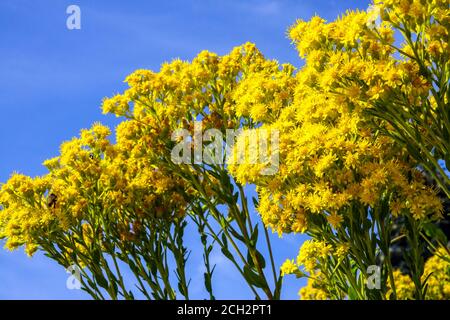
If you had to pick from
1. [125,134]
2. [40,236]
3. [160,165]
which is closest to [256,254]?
[160,165]

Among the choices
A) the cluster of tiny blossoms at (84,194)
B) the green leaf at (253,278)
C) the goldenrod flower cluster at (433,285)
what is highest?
the cluster of tiny blossoms at (84,194)

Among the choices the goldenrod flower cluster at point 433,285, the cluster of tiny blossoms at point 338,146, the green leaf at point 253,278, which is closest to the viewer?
the cluster of tiny blossoms at point 338,146

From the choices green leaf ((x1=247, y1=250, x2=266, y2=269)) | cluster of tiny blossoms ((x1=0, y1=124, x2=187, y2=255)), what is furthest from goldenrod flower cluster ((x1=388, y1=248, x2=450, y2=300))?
cluster of tiny blossoms ((x1=0, y1=124, x2=187, y2=255))

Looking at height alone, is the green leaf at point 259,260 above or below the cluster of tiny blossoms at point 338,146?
below

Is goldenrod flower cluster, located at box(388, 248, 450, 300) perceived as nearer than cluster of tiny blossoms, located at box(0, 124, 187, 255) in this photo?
No

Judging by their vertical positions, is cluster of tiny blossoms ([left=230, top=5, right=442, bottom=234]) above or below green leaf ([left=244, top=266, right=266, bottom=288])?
above

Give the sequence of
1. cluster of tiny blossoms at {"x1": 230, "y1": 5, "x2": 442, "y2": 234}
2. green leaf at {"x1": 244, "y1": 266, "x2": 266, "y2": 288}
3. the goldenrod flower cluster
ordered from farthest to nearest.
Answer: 1. the goldenrod flower cluster
2. green leaf at {"x1": 244, "y1": 266, "x2": 266, "y2": 288}
3. cluster of tiny blossoms at {"x1": 230, "y1": 5, "x2": 442, "y2": 234}

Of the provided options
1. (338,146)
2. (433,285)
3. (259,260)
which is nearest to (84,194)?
(259,260)

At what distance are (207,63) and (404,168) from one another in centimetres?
199

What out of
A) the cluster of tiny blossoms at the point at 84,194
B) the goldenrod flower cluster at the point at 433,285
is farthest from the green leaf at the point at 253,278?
the goldenrod flower cluster at the point at 433,285

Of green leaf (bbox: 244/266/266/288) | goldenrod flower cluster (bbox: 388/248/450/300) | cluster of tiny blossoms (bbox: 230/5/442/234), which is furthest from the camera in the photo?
goldenrod flower cluster (bbox: 388/248/450/300)

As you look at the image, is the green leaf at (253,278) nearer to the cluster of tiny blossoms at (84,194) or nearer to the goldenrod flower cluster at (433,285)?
the cluster of tiny blossoms at (84,194)

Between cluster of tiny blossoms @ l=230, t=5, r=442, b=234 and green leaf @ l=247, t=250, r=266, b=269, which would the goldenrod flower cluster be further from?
cluster of tiny blossoms @ l=230, t=5, r=442, b=234
